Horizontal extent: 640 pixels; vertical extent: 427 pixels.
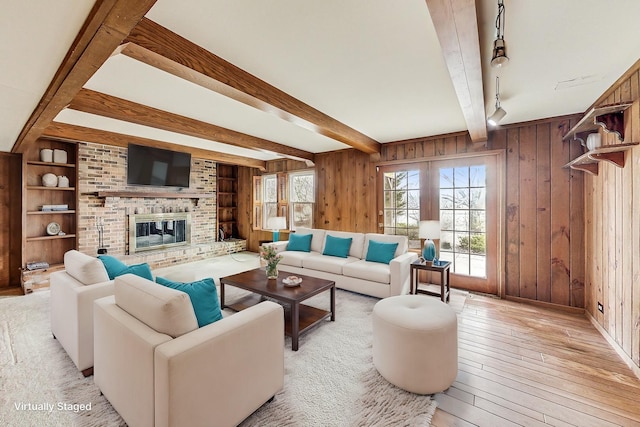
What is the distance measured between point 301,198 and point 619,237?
5058mm

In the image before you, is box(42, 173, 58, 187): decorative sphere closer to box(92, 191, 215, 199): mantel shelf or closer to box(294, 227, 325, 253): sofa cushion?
box(92, 191, 215, 199): mantel shelf

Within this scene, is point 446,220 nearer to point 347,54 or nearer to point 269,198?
point 347,54

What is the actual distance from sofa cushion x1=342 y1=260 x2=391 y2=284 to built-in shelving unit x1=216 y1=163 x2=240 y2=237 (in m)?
4.60

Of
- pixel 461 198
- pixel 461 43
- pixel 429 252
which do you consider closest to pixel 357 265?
pixel 429 252

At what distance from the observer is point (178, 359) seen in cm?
128

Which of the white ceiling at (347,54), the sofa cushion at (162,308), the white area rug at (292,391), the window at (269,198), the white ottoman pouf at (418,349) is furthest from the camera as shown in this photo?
the window at (269,198)

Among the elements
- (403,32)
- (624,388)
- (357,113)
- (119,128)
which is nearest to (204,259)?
(119,128)

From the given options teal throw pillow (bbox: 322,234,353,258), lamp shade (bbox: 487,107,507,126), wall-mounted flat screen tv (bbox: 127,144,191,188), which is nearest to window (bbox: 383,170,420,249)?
teal throw pillow (bbox: 322,234,353,258)

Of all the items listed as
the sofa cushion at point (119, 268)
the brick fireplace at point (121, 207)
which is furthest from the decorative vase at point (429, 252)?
the brick fireplace at point (121, 207)

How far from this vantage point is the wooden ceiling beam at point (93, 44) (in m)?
1.29

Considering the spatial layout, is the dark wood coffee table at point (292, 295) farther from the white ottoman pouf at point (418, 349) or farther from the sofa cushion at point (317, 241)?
the sofa cushion at point (317, 241)

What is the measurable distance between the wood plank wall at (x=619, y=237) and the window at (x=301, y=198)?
4.49 m

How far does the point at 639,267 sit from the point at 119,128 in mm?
6161

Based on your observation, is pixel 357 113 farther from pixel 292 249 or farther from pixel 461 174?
pixel 292 249
